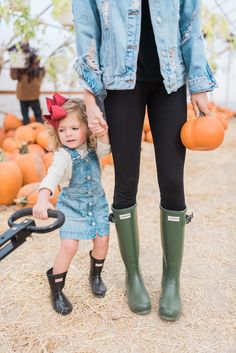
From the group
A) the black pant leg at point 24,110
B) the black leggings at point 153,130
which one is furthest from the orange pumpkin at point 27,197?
the black pant leg at point 24,110

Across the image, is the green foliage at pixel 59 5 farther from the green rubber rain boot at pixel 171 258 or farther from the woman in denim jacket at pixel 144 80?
the green rubber rain boot at pixel 171 258

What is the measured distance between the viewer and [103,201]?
5.58ft

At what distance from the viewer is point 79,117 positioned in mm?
1581

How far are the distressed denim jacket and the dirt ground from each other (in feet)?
2.95

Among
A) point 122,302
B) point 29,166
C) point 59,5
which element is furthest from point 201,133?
point 59,5

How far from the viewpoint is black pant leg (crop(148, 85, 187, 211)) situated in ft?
4.74

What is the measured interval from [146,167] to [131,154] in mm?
2789

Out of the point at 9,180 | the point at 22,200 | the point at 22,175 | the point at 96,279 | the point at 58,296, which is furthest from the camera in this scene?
the point at 22,175

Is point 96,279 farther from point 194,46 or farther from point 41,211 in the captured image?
point 194,46

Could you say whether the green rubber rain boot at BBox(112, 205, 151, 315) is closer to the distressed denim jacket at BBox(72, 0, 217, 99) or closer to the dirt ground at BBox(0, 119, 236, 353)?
the dirt ground at BBox(0, 119, 236, 353)

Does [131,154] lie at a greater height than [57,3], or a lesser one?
lesser

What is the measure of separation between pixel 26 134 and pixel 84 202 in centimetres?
279

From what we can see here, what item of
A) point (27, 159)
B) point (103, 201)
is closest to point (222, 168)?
point (27, 159)

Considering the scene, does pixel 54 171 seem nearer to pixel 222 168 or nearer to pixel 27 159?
pixel 27 159
